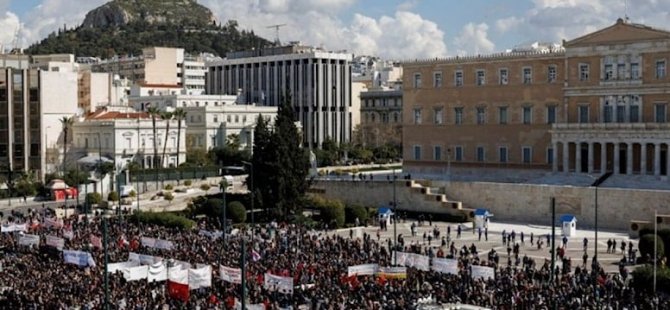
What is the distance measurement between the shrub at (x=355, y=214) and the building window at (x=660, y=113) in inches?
814

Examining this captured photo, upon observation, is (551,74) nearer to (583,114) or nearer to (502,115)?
(583,114)

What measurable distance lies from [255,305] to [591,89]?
142 feet

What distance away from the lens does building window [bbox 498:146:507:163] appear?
235 feet

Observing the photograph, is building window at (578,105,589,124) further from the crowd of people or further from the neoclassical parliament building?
the crowd of people

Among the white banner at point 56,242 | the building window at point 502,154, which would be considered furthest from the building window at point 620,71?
the white banner at point 56,242

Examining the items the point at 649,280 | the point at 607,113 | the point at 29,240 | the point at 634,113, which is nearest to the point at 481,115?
the point at 607,113

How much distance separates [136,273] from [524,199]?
32.1m

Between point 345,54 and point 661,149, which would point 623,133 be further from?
point 345,54

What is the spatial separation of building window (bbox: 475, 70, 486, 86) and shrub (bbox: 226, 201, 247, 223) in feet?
75.7

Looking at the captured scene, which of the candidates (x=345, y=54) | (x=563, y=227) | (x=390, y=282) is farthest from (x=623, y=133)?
(x=345, y=54)

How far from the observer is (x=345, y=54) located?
5123 inches

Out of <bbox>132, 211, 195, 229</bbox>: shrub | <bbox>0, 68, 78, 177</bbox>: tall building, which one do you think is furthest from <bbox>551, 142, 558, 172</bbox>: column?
<bbox>0, 68, 78, 177</bbox>: tall building

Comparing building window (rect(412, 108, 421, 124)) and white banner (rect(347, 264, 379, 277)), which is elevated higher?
building window (rect(412, 108, 421, 124))

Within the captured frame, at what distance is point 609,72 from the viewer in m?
65.8
